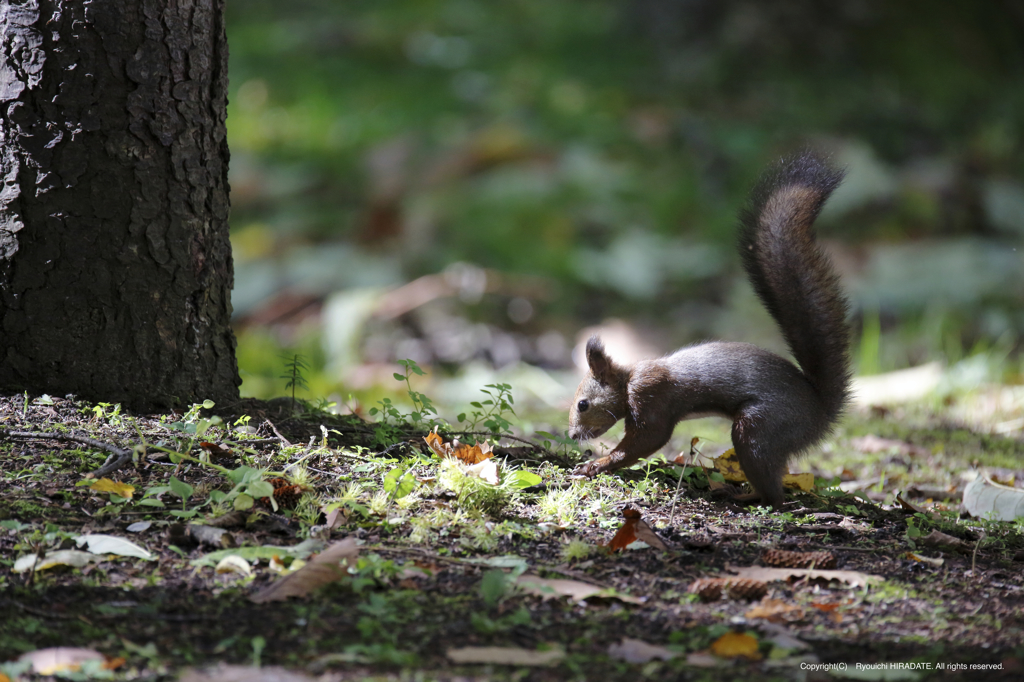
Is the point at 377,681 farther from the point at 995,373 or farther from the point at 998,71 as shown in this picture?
the point at 998,71

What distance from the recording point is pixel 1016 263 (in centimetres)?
778

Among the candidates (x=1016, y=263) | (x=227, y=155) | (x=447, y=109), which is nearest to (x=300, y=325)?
(x=447, y=109)

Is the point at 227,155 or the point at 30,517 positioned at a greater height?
the point at 227,155

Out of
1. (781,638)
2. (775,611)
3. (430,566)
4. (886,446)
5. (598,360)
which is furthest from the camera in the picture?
(886,446)

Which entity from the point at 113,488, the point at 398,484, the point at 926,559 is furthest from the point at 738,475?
the point at 113,488

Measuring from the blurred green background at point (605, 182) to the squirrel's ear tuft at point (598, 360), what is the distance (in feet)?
7.93

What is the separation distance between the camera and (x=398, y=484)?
7.58 feet

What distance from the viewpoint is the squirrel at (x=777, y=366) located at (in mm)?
2791

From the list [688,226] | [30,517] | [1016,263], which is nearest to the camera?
[30,517]

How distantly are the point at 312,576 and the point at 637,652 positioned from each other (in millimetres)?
660

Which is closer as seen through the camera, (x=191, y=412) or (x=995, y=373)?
(x=191, y=412)

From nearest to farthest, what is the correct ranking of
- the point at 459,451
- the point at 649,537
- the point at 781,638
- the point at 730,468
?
the point at 781,638
the point at 649,537
the point at 459,451
the point at 730,468

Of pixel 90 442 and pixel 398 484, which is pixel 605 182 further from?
pixel 90 442

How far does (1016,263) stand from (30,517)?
7930 millimetres
